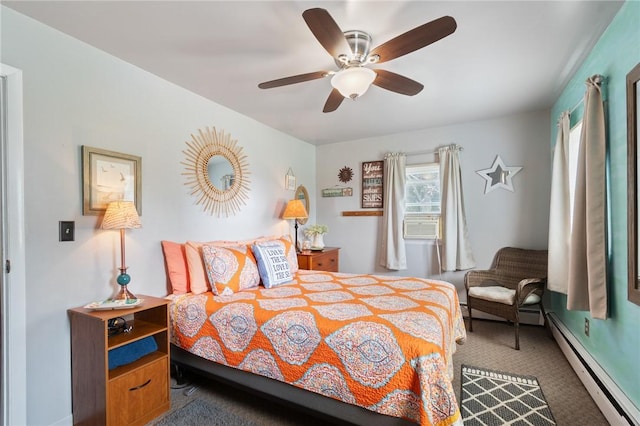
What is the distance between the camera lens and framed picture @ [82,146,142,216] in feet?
6.24

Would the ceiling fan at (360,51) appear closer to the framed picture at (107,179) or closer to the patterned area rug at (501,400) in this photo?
the framed picture at (107,179)

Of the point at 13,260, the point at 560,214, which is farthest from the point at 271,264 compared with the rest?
the point at 560,214

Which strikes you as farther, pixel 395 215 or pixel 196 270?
pixel 395 215

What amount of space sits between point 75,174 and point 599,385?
3669 mm

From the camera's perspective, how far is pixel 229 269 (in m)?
2.33

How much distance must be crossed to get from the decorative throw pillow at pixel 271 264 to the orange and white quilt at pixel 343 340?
0.17m

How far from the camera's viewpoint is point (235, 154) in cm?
315

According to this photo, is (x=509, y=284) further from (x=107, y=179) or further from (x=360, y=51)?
(x=107, y=179)

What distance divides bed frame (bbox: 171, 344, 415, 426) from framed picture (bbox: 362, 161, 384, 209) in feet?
10.0

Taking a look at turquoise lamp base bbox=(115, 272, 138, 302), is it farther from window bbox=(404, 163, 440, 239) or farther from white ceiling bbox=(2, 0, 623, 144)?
window bbox=(404, 163, 440, 239)

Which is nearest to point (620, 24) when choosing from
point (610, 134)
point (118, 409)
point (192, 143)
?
point (610, 134)

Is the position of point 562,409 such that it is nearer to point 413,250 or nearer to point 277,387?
point 277,387

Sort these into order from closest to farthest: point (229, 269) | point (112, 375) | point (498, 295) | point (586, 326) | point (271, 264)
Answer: point (112, 375) → point (586, 326) → point (229, 269) → point (271, 264) → point (498, 295)

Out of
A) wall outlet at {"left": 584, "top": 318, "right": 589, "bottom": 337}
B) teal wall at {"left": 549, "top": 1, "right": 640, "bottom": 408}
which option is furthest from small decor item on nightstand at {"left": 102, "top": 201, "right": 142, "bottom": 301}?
wall outlet at {"left": 584, "top": 318, "right": 589, "bottom": 337}
